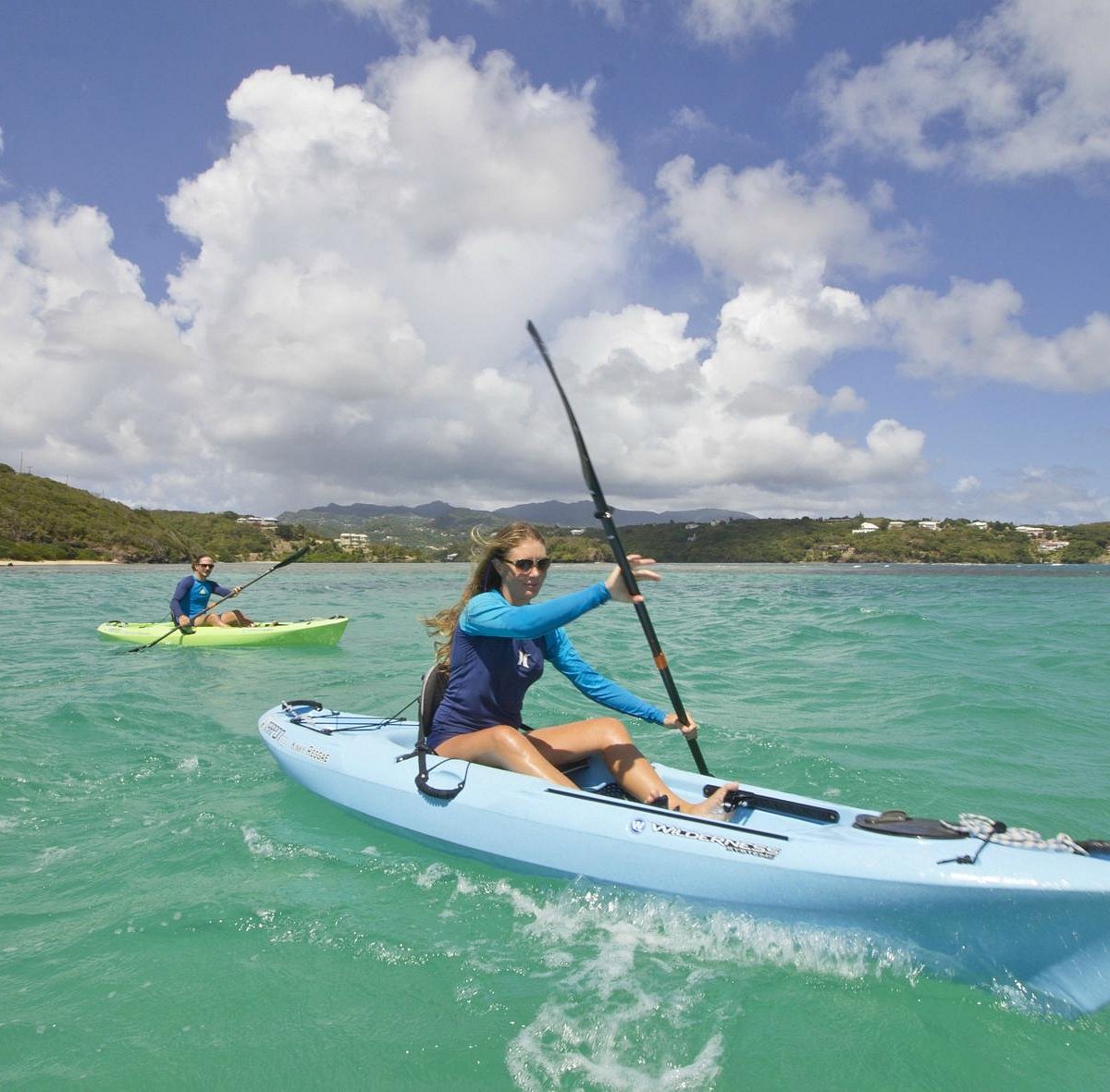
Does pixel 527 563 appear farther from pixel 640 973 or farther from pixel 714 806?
pixel 640 973

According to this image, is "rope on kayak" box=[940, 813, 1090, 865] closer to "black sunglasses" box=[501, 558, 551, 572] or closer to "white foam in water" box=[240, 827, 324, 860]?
"black sunglasses" box=[501, 558, 551, 572]

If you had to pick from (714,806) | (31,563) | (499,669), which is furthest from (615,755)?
(31,563)

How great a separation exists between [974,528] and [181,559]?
11806 cm

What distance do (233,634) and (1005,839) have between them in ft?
46.0

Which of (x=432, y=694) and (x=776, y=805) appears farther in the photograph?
(x=432, y=694)

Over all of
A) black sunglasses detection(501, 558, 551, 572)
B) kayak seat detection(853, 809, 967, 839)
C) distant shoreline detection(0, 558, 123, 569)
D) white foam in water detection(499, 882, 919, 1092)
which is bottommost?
white foam in water detection(499, 882, 919, 1092)

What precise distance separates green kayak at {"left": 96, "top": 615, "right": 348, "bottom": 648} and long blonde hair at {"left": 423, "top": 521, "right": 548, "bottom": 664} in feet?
35.8

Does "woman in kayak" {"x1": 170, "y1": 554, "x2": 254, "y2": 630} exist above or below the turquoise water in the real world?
above

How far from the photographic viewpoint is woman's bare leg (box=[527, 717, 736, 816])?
4.55 meters

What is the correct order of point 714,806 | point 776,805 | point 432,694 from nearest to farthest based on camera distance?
point 714,806 < point 776,805 < point 432,694

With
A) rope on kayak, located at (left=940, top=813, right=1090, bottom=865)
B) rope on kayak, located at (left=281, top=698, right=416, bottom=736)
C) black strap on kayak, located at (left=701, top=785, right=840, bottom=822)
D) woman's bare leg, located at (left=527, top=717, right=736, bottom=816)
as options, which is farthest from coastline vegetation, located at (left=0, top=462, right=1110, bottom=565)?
rope on kayak, located at (left=940, top=813, right=1090, bottom=865)

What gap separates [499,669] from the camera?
15.9 ft

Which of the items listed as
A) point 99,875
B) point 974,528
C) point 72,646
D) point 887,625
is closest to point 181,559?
point 72,646

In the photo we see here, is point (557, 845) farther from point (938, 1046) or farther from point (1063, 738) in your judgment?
point (1063, 738)
